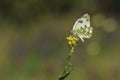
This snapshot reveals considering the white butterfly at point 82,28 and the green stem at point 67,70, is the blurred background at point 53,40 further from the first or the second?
the green stem at point 67,70

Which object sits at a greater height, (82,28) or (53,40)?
(82,28)

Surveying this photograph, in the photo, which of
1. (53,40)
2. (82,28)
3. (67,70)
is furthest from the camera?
(53,40)

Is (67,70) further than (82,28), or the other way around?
(82,28)

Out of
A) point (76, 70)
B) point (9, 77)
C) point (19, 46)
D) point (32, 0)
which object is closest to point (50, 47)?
point (19, 46)

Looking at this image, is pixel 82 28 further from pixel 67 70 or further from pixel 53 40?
pixel 53 40

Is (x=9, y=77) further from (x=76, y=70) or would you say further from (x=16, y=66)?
(x=76, y=70)

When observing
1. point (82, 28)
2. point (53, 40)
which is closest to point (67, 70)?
point (82, 28)

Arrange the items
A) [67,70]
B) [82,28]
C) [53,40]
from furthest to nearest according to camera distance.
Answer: [53,40], [82,28], [67,70]
